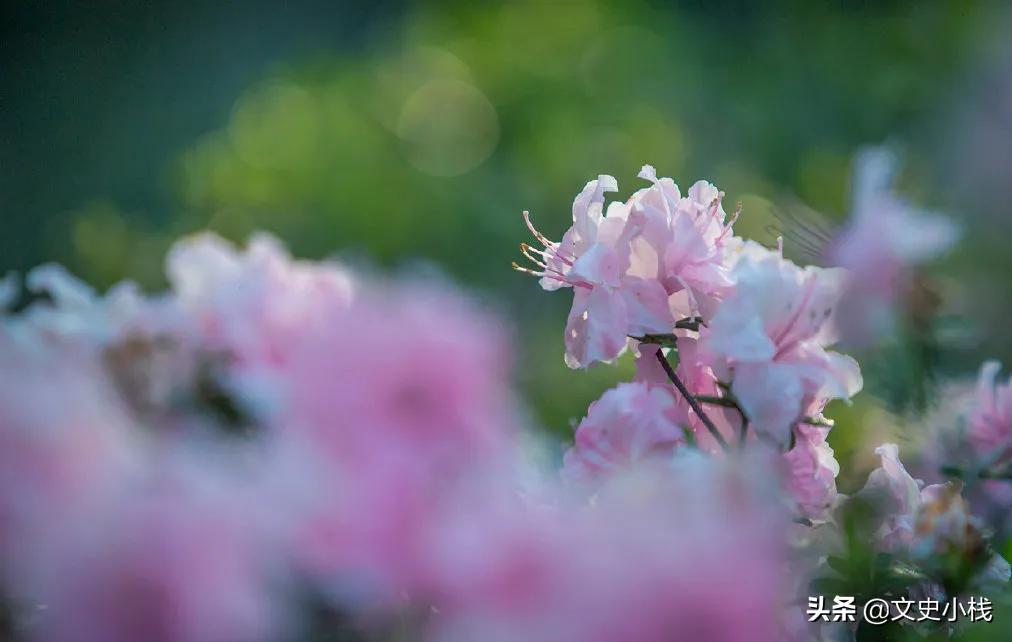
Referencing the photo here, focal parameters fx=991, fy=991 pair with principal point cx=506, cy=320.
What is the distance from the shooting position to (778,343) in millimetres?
400

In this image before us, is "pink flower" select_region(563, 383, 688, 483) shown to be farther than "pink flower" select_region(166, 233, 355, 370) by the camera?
No

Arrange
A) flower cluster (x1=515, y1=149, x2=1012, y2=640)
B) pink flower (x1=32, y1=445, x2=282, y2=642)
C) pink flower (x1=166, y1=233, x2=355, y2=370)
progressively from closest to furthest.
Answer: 1. pink flower (x1=32, y1=445, x2=282, y2=642)
2. flower cluster (x1=515, y1=149, x2=1012, y2=640)
3. pink flower (x1=166, y1=233, x2=355, y2=370)

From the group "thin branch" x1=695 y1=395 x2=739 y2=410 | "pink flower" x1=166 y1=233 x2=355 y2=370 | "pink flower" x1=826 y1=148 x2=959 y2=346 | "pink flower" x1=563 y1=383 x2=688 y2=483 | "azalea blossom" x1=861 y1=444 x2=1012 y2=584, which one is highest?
"pink flower" x1=166 y1=233 x2=355 y2=370

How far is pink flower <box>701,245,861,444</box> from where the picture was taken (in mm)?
374

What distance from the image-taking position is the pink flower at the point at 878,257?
1.33ft

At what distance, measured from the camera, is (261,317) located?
51cm

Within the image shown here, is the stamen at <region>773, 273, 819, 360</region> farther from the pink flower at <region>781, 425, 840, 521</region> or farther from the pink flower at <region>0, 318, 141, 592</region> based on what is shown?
the pink flower at <region>0, 318, 141, 592</region>

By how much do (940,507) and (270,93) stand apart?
9.36ft

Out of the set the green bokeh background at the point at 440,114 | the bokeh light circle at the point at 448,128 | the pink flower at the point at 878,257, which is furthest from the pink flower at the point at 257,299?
the bokeh light circle at the point at 448,128

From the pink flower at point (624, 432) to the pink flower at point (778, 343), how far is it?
1.1 inches

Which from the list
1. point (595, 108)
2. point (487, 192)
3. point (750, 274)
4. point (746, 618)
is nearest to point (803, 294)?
point (750, 274)

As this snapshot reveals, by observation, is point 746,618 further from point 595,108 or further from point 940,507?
point 595,108

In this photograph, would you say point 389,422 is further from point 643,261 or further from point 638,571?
point 643,261

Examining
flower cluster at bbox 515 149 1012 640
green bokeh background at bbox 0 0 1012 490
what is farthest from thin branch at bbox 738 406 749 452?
green bokeh background at bbox 0 0 1012 490
